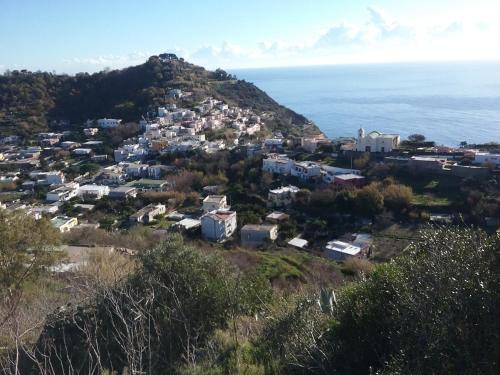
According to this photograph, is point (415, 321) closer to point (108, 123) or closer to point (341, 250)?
point (341, 250)

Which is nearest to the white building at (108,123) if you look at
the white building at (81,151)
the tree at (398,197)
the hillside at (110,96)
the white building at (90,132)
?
the white building at (90,132)

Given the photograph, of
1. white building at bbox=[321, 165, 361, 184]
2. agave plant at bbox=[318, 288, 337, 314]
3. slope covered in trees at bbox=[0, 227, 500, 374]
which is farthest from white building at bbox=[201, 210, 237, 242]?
agave plant at bbox=[318, 288, 337, 314]

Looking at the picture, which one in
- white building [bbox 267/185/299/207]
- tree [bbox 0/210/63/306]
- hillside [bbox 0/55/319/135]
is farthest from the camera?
hillside [bbox 0/55/319/135]

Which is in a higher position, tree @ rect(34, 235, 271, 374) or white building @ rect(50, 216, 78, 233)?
tree @ rect(34, 235, 271, 374)

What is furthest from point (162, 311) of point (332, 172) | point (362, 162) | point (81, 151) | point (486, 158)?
point (81, 151)

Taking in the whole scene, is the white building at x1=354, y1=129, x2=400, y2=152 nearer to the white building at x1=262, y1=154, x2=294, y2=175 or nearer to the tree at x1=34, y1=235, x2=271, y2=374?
the white building at x1=262, y1=154, x2=294, y2=175

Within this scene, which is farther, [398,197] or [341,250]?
[398,197]

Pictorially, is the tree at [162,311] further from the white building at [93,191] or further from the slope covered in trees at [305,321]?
the white building at [93,191]

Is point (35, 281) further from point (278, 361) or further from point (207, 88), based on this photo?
point (207, 88)
